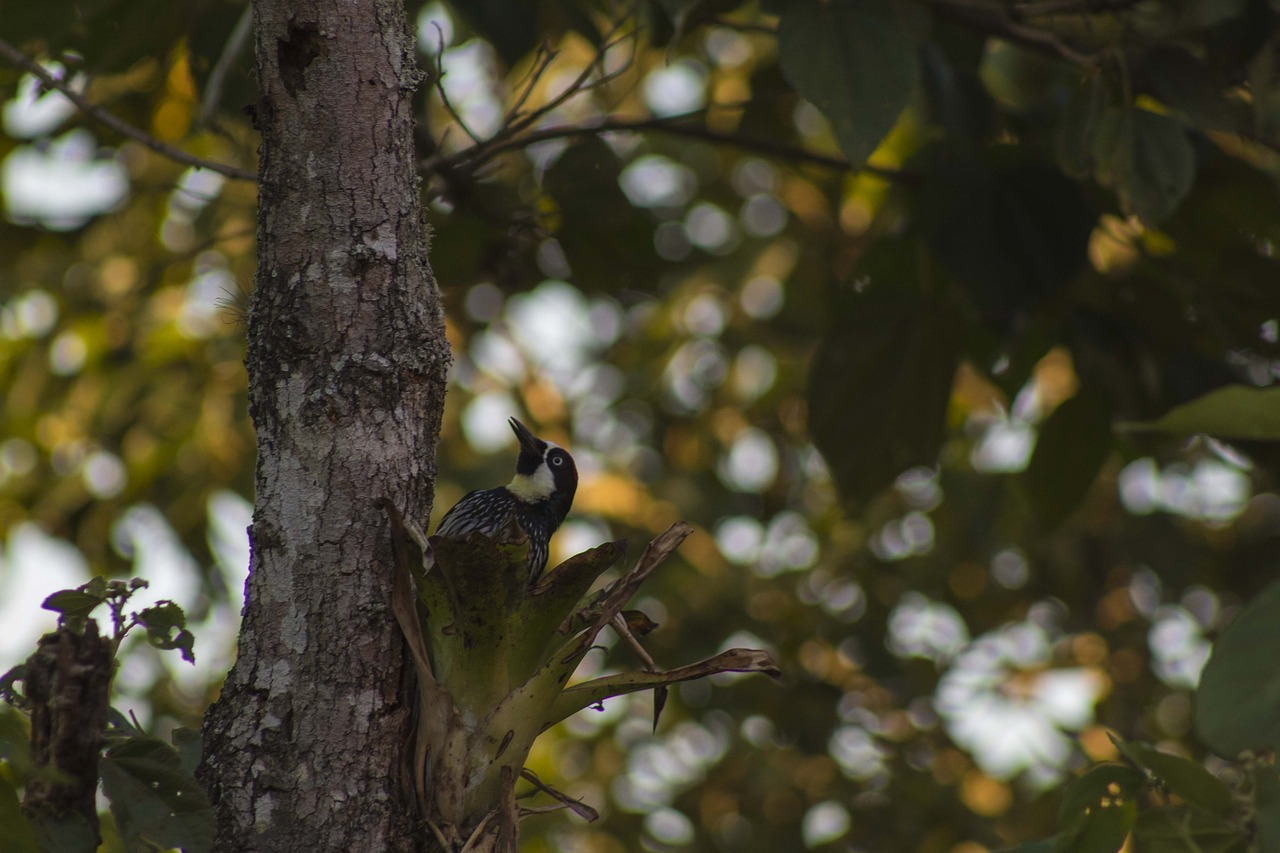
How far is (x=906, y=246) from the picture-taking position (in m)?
3.90

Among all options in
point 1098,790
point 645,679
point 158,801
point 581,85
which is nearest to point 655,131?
point 581,85

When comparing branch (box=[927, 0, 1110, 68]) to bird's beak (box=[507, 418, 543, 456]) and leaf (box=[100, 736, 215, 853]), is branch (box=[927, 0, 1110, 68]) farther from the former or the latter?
leaf (box=[100, 736, 215, 853])

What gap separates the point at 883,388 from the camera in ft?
12.4

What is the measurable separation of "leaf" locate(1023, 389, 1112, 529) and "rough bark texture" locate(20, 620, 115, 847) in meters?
2.92

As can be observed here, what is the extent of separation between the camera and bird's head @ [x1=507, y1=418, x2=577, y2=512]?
4.16 metres

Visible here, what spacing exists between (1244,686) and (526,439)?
2920 mm

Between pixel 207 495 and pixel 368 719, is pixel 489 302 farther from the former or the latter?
pixel 368 719

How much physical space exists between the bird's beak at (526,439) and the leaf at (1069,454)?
1520mm

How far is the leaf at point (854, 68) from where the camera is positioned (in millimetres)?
2600

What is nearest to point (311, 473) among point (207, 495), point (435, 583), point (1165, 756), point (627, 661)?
point (435, 583)

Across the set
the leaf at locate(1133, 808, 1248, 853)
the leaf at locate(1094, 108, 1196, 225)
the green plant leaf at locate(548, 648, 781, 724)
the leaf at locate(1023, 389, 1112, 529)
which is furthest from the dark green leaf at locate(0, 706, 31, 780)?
the leaf at locate(1023, 389, 1112, 529)

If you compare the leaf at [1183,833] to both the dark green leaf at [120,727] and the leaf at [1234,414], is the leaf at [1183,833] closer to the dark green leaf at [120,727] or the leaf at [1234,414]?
the leaf at [1234,414]

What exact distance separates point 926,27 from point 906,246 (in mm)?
858

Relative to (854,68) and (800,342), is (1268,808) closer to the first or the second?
(854,68)
